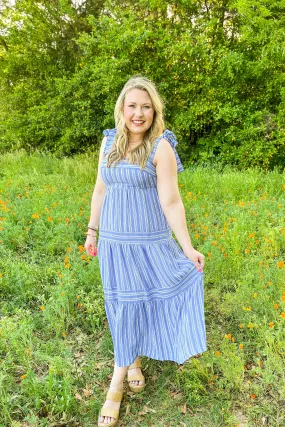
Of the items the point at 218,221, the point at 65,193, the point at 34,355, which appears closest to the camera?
the point at 34,355

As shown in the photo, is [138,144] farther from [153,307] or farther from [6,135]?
[6,135]

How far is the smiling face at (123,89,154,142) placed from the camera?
2.35 metres

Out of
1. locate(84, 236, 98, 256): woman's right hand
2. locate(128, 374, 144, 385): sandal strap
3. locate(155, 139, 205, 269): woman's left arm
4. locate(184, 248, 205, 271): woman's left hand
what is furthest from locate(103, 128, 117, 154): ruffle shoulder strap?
locate(128, 374, 144, 385): sandal strap

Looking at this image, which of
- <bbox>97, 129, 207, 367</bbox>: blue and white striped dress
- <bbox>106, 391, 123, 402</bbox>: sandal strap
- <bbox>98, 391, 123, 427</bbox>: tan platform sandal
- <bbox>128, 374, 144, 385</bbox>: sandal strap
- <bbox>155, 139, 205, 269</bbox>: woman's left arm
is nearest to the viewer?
<bbox>155, 139, 205, 269</bbox>: woman's left arm

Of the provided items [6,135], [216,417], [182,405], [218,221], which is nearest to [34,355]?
[182,405]

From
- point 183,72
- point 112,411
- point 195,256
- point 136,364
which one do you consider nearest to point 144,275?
point 195,256

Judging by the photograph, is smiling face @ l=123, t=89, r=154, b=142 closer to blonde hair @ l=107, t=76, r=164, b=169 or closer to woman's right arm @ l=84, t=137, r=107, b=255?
blonde hair @ l=107, t=76, r=164, b=169

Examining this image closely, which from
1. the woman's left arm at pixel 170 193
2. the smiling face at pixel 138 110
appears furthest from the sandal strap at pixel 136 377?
the smiling face at pixel 138 110

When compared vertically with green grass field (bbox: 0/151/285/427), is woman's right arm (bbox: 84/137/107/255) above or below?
above

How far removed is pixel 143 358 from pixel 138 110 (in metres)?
1.92

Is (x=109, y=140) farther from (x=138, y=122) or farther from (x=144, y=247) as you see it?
(x=144, y=247)

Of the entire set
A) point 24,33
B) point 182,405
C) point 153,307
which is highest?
point 24,33

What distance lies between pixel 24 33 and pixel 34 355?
10.3 metres

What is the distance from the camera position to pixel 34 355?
10.2 feet
